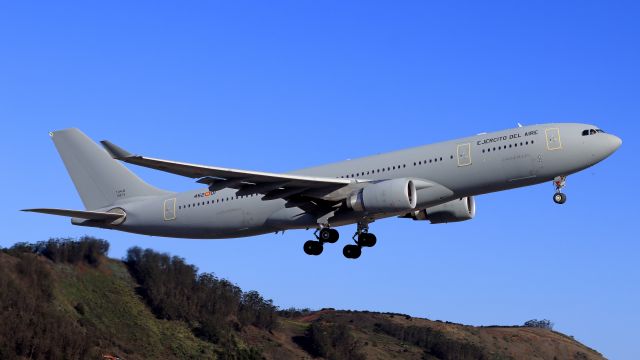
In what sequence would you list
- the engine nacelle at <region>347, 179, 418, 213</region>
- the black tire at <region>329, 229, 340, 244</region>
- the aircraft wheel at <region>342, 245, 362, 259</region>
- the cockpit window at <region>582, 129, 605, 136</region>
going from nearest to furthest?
1. the cockpit window at <region>582, 129, 605, 136</region>
2. the engine nacelle at <region>347, 179, 418, 213</region>
3. the black tire at <region>329, 229, 340, 244</region>
4. the aircraft wheel at <region>342, 245, 362, 259</region>

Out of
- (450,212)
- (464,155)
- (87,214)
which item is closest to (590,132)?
(464,155)

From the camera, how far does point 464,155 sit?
4666 cm

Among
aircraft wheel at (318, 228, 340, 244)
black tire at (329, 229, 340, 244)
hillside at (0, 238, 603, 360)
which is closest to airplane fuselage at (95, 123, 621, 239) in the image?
aircraft wheel at (318, 228, 340, 244)

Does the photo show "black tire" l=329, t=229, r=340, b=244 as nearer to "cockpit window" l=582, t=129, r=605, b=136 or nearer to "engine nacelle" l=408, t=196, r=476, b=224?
"engine nacelle" l=408, t=196, r=476, b=224

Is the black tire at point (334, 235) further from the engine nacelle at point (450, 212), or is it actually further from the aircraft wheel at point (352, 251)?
the engine nacelle at point (450, 212)

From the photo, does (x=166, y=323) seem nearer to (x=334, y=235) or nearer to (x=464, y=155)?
(x=334, y=235)

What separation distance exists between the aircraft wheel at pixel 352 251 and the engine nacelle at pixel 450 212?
3510 mm

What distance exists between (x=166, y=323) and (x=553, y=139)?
194 feet

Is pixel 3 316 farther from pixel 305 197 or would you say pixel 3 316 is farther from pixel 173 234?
pixel 305 197

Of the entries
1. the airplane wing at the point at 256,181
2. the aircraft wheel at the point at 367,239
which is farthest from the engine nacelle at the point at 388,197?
the aircraft wheel at the point at 367,239

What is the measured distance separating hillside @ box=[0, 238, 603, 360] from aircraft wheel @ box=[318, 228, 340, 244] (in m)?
38.4

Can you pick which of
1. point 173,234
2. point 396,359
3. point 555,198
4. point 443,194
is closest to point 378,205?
point 443,194

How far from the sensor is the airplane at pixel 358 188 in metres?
45.8

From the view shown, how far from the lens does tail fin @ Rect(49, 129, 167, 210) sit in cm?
5784
